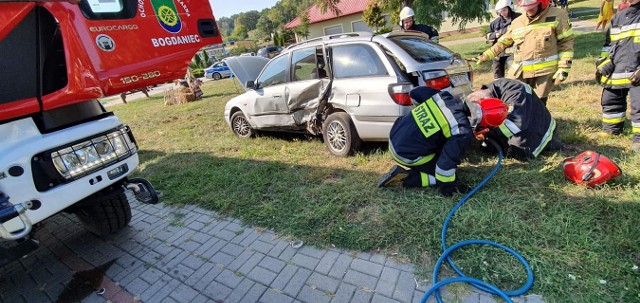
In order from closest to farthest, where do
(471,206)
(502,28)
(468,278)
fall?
(468,278), (471,206), (502,28)

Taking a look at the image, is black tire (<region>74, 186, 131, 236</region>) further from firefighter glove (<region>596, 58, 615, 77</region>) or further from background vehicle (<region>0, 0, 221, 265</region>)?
firefighter glove (<region>596, 58, 615, 77</region>)

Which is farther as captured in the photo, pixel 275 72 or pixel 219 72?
pixel 219 72

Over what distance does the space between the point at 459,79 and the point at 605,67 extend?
4.80 feet

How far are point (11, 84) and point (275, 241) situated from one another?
6.85 feet

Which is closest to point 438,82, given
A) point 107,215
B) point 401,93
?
point 401,93

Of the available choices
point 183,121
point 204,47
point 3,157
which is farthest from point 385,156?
point 183,121

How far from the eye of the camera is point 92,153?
2.25m

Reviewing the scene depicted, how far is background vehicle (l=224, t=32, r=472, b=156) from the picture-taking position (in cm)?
354

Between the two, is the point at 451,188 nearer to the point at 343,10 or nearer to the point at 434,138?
the point at 434,138

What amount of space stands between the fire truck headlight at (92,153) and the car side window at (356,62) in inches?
98.7

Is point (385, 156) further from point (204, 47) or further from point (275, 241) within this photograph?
point (204, 47)

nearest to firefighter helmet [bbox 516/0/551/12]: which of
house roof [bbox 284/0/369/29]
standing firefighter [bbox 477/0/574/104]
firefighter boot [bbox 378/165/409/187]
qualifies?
standing firefighter [bbox 477/0/574/104]

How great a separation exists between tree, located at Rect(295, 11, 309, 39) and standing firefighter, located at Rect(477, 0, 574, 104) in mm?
27232

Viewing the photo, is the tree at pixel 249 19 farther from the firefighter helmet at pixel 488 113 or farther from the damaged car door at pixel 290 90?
the firefighter helmet at pixel 488 113
